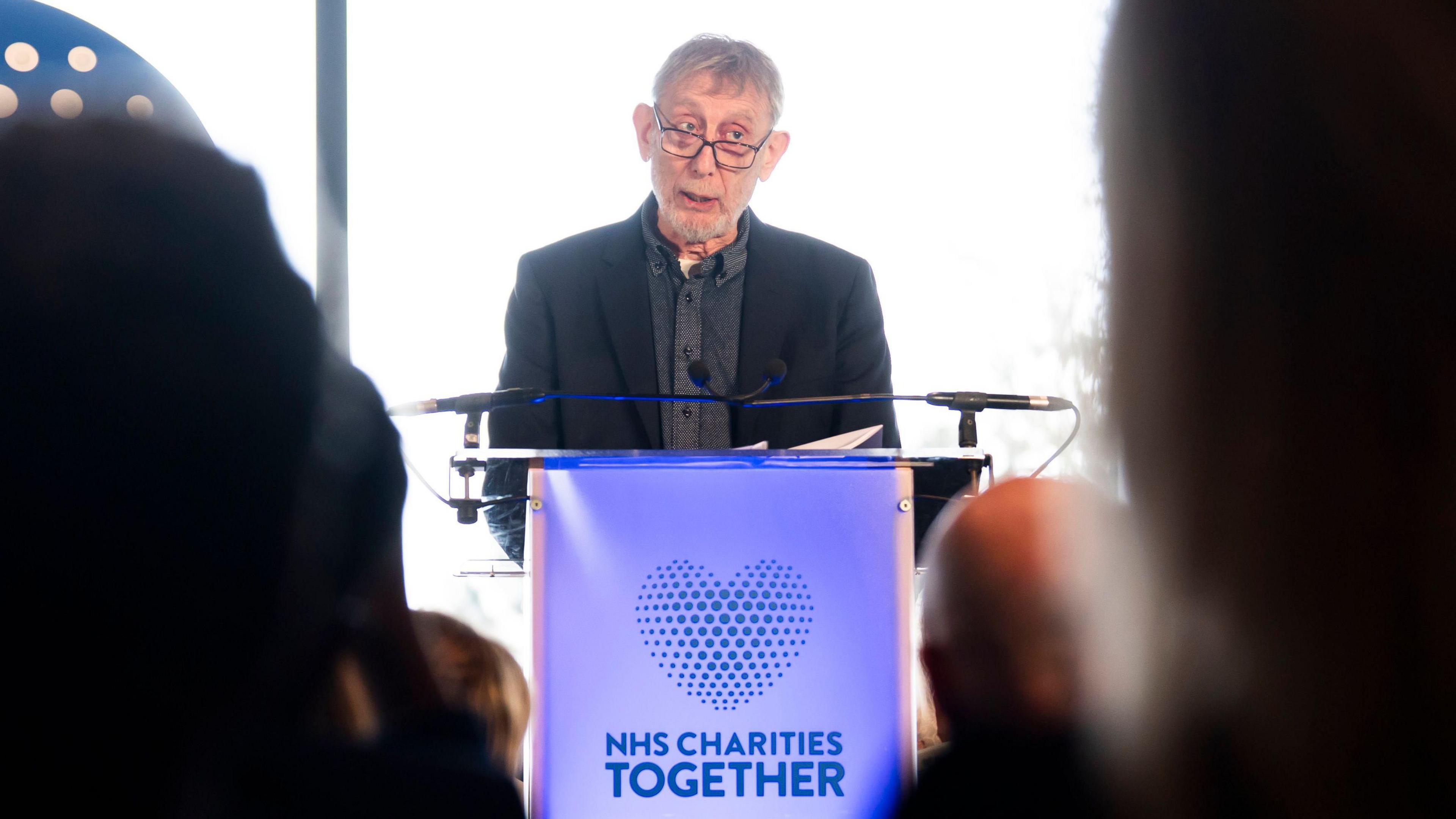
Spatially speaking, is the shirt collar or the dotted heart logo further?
the shirt collar

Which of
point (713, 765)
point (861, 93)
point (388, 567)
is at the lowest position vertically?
point (713, 765)

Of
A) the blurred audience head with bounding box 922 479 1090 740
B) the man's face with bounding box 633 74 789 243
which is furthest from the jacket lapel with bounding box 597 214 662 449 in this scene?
the blurred audience head with bounding box 922 479 1090 740

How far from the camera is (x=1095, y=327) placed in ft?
0.89

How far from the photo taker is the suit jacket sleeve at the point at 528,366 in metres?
1.96

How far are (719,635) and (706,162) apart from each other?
1436 millimetres

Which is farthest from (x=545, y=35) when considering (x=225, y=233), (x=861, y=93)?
(x=225, y=233)

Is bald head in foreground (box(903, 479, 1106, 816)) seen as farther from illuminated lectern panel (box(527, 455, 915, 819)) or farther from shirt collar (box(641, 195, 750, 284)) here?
shirt collar (box(641, 195, 750, 284))

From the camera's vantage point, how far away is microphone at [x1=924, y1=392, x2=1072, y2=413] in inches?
47.5

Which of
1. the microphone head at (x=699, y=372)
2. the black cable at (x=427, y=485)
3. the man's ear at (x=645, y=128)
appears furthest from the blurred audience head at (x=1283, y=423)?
the man's ear at (x=645, y=128)

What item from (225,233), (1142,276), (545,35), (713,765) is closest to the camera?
→ (1142,276)

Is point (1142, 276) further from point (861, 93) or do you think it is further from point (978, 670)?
point (861, 93)

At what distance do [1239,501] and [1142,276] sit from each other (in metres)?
0.06

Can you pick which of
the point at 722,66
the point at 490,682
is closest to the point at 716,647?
the point at 490,682

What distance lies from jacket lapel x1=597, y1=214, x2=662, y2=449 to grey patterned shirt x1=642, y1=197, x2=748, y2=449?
24mm
